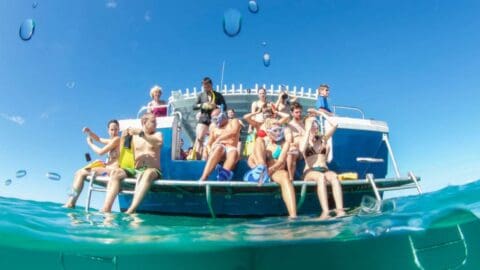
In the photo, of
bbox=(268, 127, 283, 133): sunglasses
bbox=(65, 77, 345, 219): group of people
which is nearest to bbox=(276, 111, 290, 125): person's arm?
bbox=(65, 77, 345, 219): group of people

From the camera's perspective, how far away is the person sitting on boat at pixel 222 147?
5.61m

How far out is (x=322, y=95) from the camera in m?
7.41

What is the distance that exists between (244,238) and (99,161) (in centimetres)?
356

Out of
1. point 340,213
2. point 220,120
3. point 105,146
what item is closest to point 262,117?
point 220,120

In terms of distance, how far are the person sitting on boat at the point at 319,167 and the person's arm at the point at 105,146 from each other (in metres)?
3.80

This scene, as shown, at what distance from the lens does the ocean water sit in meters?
6.06

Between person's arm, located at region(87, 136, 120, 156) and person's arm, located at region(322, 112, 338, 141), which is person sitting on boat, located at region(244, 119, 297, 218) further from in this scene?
person's arm, located at region(87, 136, 120, 156)

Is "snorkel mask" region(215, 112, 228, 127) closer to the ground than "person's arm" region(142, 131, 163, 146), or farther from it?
farther from it

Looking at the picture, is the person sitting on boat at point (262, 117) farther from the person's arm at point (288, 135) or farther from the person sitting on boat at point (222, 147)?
the person sitting on boat at point (222, 147)

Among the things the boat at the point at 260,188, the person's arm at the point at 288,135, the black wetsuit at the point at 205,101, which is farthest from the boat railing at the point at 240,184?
the black wetsuit at the point at 205,101

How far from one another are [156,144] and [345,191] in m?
4.06

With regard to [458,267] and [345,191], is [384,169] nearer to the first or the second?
[345,191]

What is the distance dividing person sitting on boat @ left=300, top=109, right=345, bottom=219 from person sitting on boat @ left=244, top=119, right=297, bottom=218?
1.63ft

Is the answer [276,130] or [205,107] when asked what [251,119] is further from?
[205,107]
